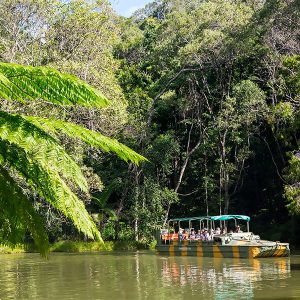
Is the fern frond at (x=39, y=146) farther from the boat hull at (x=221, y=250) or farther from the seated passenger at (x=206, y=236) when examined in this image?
the seated passenger at (x=206, y=236)

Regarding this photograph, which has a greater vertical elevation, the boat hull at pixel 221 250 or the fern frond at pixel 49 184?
the fern frond at pixel 49 184

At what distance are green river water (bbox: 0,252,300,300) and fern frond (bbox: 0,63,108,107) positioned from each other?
10.5 meters

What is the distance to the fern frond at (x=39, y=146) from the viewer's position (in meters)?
2.12

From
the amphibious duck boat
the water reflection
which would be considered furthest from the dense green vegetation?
the water reflection

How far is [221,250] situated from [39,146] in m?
21.9

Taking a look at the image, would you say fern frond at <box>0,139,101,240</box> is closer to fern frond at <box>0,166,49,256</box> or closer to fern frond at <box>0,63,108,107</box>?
fern frond at <box>0,166,49,256</box>

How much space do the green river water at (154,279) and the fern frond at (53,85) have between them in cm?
1052

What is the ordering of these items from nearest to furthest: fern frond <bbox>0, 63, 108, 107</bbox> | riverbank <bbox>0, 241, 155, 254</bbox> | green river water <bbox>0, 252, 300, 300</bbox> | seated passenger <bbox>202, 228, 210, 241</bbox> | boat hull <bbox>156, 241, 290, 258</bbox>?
fern frond <bbox>0, 63, 108, 107</bbox> < green river water <bbox>0, 252, 300, 300</bbox> < boat hull <bbox>156, 241, 290, 258</bbox> < seated passenger <bbox>202, 228, 210, 241</bbox> < riverbank <bbox>0, 241, 155, 254</bbox>

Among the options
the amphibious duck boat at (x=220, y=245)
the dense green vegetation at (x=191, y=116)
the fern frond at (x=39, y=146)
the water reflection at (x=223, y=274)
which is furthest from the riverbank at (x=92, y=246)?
the fern frond at (x=39, y=146)

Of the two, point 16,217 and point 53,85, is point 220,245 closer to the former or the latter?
point 53,85

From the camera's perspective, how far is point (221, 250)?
23359 millimetres

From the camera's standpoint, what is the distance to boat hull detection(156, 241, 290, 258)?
72.2 feet

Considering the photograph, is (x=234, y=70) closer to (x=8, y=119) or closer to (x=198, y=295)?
(x=198, y=295)

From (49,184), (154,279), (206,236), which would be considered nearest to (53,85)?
(49,184)
